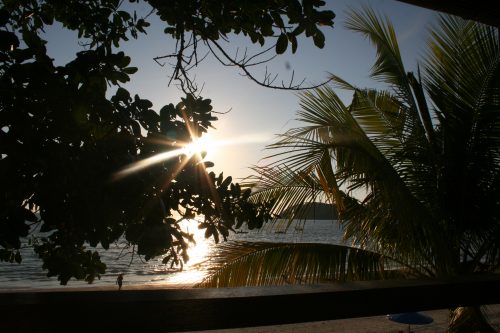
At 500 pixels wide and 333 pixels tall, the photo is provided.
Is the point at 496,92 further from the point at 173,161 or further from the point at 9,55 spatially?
the point at 9,55

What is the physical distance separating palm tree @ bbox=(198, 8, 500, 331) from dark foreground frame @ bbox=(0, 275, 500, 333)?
2.48 metres

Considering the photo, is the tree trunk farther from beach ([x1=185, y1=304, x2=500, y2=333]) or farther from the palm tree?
beach ([x1=185, y1=304, x2=500, y2=333])

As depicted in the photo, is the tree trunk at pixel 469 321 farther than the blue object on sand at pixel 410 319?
No

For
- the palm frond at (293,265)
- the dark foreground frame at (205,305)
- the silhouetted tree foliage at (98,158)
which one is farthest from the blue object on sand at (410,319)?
the dark foreground frame at (205,305)

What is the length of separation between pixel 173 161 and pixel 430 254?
3.44m

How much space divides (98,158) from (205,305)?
693mm

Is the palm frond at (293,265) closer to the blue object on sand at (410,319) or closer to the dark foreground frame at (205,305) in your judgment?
the dark foreground frame at (205,305)

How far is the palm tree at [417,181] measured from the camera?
392 centimetres

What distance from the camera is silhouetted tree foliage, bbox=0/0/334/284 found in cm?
128

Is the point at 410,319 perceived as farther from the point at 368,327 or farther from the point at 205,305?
the point at 205,305

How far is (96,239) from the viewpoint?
1.50m

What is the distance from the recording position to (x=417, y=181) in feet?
14.0

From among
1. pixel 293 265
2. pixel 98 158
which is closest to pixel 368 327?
pixel 293 265

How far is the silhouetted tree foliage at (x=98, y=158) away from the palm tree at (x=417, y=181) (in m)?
2.10
